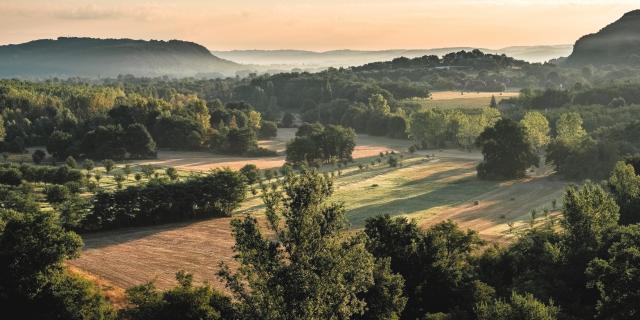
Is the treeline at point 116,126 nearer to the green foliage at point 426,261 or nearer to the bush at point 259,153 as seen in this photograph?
the bush at point 259,153

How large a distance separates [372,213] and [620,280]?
1716 inches

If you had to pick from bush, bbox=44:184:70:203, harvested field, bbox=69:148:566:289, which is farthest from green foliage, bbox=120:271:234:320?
bush, bbox=44:184:70:203

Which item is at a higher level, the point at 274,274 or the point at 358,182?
the point at 274,274

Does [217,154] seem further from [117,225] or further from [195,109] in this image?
[117,225]

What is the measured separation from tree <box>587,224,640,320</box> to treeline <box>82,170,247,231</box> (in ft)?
157

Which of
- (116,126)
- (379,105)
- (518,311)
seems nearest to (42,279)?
(518,311)

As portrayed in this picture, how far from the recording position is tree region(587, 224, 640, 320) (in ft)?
105

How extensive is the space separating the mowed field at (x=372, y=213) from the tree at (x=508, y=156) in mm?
2644

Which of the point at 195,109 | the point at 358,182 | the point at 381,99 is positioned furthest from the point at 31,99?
the point at 358,182

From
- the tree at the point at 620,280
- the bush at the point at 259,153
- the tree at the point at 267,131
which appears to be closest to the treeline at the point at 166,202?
the tree at the point at 620,280

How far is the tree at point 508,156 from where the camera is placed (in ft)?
324

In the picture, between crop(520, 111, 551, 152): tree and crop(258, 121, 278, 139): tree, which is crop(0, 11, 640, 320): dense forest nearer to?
crop(520, 111, 551, 152): tree

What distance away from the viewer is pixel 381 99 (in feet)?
589

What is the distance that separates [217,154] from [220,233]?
7150 centimetres
